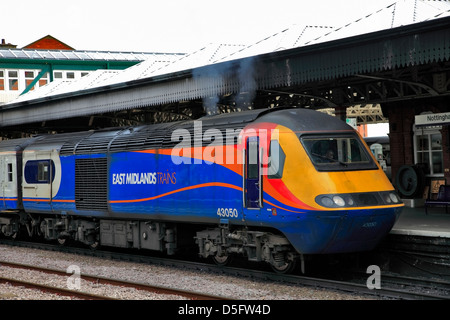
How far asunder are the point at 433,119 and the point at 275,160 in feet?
23.1

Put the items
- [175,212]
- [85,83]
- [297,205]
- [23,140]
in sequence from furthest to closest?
1. [85,83]
2. [23,140]
3. [175,212]
4. [297,205]

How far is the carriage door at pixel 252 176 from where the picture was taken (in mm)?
11914

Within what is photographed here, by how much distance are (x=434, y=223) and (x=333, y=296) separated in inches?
181

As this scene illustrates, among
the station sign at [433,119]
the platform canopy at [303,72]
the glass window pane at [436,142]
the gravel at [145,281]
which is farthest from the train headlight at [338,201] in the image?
the glass window pane at [436,142]

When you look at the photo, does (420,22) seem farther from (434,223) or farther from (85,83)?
(85,83)

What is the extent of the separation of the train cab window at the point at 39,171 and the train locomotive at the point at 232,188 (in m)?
0.40

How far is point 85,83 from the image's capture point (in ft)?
83.5

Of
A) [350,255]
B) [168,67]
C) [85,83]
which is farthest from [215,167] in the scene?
[85,83]

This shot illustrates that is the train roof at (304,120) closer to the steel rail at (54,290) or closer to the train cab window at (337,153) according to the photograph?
the train cab window at (337,153)

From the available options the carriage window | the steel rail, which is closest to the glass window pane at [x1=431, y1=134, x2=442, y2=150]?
the steel rail

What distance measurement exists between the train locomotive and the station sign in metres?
5.22

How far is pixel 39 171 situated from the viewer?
18594mm

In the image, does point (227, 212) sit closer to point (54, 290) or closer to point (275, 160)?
point (275, 160)

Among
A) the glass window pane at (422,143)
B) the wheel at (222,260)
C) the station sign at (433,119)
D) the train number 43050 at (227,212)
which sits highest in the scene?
the station sign at (433,119)
